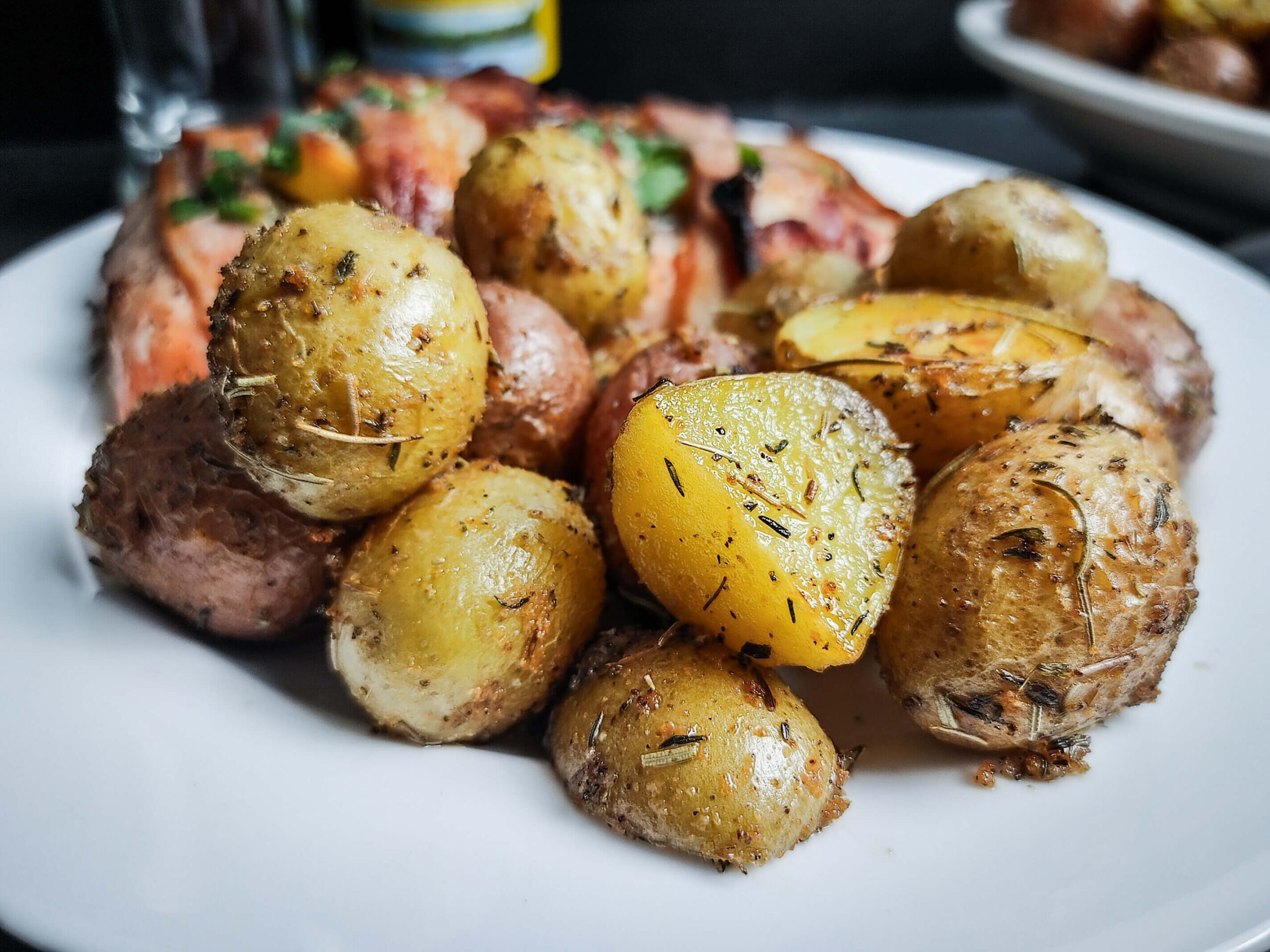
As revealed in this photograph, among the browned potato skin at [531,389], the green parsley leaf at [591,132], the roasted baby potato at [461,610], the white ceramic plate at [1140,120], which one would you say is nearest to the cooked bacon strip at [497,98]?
the green parsley leaf at [591,132]

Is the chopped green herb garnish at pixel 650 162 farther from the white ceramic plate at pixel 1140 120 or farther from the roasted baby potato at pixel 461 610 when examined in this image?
the white ceramic plate at pixel 1140 120

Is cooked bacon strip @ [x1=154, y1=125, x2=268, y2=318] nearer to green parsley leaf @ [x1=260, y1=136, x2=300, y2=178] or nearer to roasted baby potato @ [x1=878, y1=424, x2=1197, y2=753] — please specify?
green parsley leaf @ [x1=260, y1=136, x2=300, y2=178]

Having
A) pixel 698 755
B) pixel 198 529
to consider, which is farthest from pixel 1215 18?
pixel 198 529

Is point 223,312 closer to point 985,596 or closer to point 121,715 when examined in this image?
point 121,715

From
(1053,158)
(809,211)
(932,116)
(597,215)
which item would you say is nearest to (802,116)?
(932,116)

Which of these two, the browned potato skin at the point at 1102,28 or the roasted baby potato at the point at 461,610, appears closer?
the roasted baby potato at the point at 461,610

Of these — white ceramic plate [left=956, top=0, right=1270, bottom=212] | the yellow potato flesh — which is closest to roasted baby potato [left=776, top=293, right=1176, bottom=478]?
the yellow potato flesh
